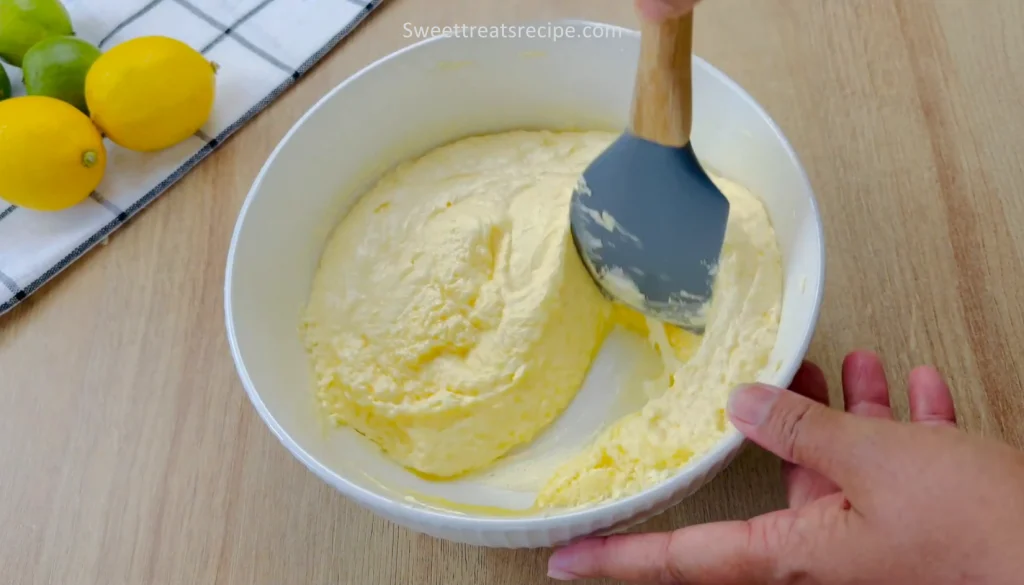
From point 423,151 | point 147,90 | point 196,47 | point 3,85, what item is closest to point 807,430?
point 423,151

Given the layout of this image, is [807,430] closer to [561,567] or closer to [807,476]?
[807,476]

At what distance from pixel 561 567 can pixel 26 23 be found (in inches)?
39.2

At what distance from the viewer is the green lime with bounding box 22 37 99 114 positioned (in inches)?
40.6

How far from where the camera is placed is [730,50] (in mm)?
1075

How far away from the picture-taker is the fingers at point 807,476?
740 millimetres

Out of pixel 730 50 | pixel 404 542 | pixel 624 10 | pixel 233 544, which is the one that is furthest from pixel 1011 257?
pixel 233 544

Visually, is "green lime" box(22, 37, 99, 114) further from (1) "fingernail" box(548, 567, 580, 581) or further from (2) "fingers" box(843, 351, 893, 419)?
(2) "fingers" box(843, 351, 893, 419)

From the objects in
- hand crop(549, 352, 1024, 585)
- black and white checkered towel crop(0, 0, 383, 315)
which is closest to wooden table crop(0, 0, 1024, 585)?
black and white checkered towel crop(0, 0, 383, 315)

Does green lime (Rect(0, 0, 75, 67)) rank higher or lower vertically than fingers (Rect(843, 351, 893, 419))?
lower

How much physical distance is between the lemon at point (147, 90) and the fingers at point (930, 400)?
3.03ft

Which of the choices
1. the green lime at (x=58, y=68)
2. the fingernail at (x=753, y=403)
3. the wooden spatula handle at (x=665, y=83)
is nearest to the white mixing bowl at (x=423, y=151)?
the fingernail at (x=753, y=403)

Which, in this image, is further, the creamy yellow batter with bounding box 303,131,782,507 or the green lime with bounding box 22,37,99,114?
the green lime with bounding box 22,37,99,114

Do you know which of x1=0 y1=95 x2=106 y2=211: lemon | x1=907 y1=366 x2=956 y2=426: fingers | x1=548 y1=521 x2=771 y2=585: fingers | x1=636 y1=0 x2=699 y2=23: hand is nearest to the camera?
x1=636 y1=0 x2=699 y2=23: hand

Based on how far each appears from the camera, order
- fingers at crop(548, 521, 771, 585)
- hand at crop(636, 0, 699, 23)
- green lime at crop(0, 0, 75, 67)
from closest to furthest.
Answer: hand at crop(636, 0, 699, 23) → fingers at crop(548, 521, 771, 585) → green lime at crop(0, 0, 75, 67)
